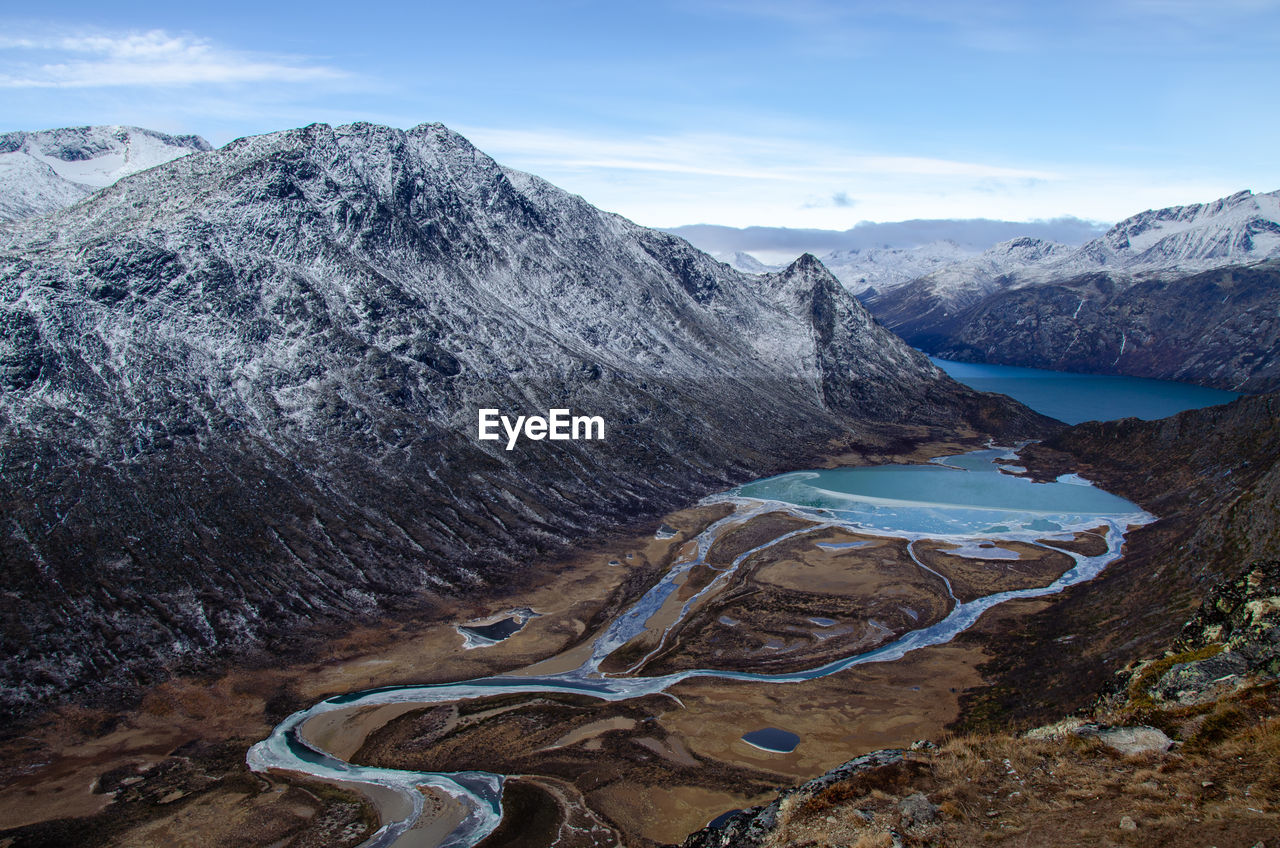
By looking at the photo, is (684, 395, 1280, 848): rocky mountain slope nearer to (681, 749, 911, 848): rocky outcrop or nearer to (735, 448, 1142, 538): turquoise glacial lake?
(681, 749, 911, 848): rocky outcrop

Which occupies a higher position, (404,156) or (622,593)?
(404,156)

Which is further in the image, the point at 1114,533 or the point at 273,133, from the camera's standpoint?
the point at 273,133

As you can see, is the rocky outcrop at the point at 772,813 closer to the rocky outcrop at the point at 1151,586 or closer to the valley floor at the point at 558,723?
the rocky outcrop at the point at 1151,586

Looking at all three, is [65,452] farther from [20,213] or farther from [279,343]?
[20,213]

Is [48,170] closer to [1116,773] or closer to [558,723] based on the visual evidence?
[558,723]

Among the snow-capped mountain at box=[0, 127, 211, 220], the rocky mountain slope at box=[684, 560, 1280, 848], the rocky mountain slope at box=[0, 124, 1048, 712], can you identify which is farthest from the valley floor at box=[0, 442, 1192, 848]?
the snow-capped mountain at box=[0, 127, 211, 220]

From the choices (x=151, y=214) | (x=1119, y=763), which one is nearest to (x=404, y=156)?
(x=151, y=214)
